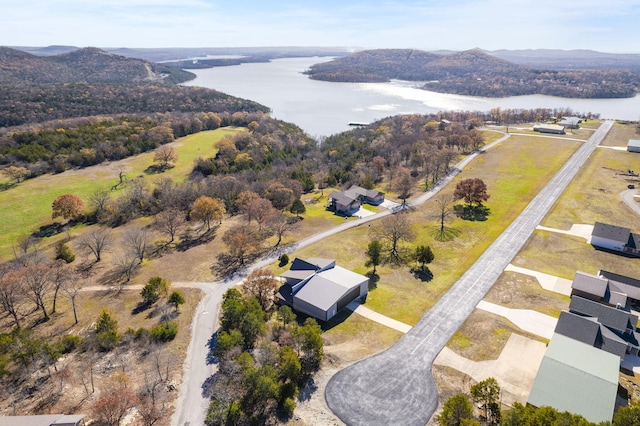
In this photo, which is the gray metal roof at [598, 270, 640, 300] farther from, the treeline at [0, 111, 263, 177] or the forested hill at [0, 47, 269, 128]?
the forested hill at [0, 47, 269, 128]

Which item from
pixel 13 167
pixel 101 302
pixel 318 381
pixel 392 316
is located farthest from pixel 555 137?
pixel 13 167

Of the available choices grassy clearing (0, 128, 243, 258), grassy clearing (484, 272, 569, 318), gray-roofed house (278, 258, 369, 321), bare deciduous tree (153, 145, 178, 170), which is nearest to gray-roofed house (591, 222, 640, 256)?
grassy clearing (484, 272, 569, 318)

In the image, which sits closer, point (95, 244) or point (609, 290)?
point (609, 290)

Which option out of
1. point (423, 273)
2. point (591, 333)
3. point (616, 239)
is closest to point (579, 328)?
point (591, 333)

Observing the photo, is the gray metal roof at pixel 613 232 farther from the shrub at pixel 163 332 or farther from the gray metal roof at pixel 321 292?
the shrub at pixel 163 332

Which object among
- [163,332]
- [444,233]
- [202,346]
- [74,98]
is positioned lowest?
[202,346]

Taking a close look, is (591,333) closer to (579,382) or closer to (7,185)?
(579,382)

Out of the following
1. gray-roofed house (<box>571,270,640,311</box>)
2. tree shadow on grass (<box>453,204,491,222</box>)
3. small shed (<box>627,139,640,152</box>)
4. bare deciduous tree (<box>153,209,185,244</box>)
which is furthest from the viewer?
small shed (<box>627,139,640,152</box>)
